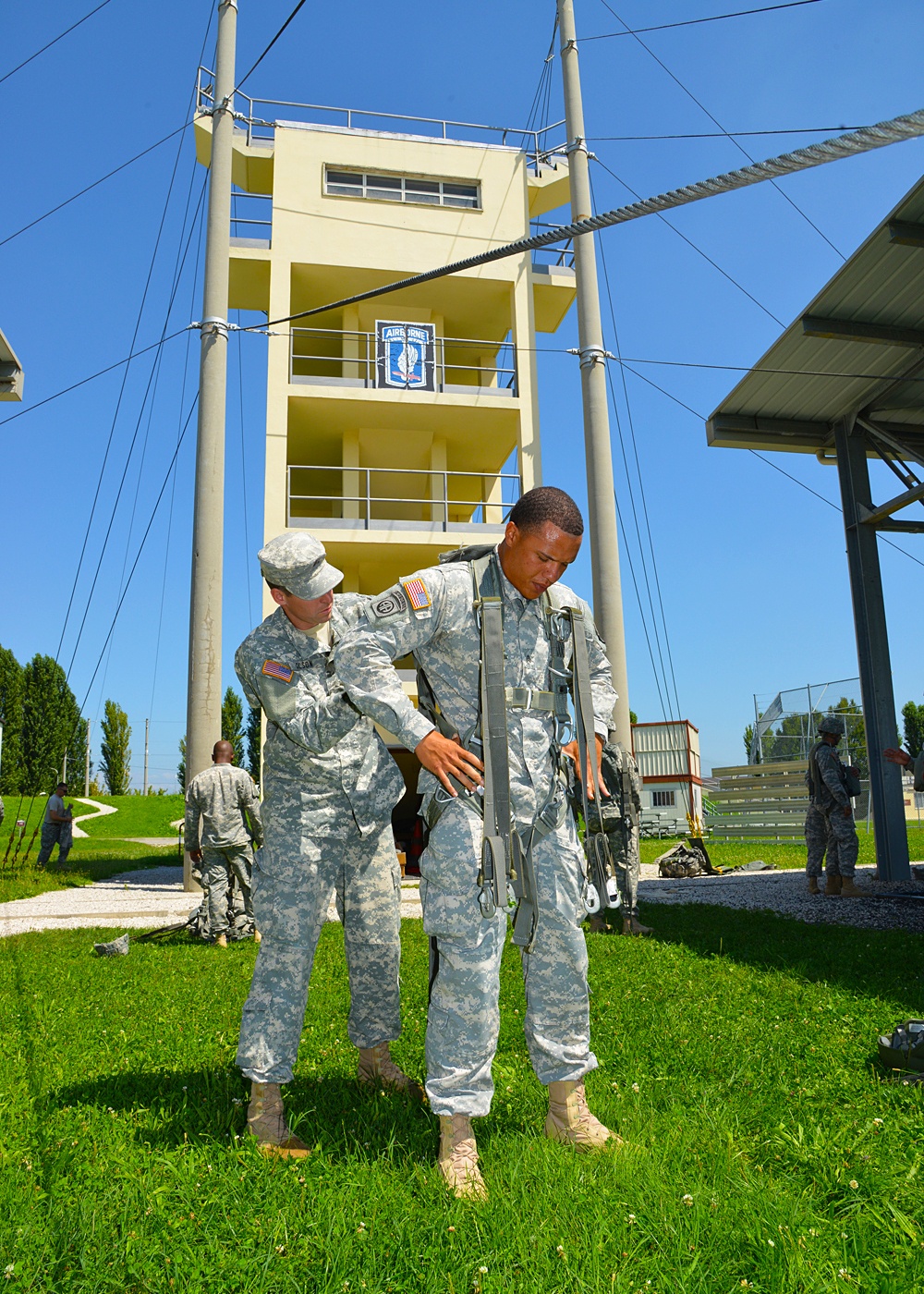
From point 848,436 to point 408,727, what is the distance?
10981mm


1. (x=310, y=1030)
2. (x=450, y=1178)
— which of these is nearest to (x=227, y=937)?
(x=310, y=1030)

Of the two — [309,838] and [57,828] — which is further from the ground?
[309,838]

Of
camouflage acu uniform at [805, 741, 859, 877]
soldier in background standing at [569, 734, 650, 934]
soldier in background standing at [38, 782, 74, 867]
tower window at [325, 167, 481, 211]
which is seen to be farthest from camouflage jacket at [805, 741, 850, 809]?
tower window at [325, 167, 481, 211]

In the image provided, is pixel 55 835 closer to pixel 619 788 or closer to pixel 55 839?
pixel 55 839

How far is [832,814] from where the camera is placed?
35.7 ft

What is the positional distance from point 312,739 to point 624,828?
5.74 meters

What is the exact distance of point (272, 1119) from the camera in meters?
3.03

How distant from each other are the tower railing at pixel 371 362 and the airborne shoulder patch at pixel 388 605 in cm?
1591

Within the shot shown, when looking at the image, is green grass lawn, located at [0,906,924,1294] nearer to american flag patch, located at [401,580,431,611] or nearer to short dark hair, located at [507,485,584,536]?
american flag patch, located at [401,580,431,611]

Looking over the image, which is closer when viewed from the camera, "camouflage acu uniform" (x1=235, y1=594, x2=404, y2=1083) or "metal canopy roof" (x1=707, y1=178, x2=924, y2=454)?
"camouflage acu uniform" (x1=235, y1=594, x2=404, y2=1083)

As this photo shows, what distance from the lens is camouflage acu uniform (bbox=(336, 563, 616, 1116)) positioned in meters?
2.79

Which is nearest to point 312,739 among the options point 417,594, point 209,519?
point 417,594

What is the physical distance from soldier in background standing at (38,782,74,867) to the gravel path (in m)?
11.1

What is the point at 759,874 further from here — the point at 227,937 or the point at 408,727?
the point at 408,727
